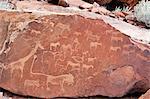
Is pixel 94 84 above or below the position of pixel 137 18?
below

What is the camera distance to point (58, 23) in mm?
3357

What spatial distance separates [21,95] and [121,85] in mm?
913

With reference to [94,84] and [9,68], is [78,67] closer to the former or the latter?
[94,84]

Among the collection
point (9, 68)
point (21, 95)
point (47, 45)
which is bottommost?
point (21, 95)

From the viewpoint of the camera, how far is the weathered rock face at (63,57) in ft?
11.0

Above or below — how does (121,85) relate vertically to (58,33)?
below

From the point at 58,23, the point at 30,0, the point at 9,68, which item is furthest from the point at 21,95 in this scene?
Answer: the point at 30,0

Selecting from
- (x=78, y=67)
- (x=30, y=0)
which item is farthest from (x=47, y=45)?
(x=30, y=0)

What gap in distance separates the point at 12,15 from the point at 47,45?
465mm

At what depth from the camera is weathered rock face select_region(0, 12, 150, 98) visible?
334cm

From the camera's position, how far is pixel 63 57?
336cm

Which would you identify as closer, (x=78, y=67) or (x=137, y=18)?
(x=78, y=67)

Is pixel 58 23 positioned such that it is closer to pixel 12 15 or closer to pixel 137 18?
pixel 12 15

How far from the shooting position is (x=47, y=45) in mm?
3355
